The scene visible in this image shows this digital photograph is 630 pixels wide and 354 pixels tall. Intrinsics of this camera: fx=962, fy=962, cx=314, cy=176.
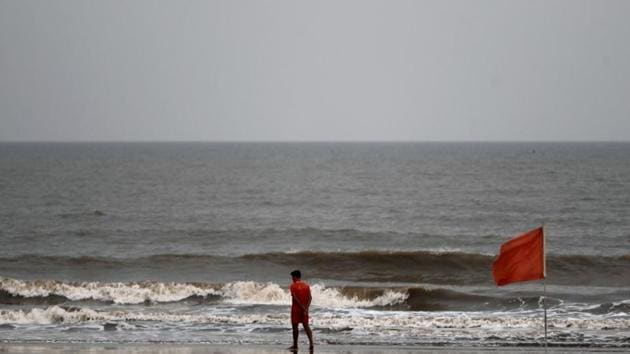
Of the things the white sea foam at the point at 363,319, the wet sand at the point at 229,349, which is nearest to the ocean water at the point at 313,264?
the white sea foam at the point at 363,319

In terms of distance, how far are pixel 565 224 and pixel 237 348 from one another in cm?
3309

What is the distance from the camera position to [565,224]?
156 ft

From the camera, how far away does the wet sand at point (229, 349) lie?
55.9ft

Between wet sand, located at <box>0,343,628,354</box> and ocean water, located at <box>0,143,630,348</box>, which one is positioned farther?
ocean water, located at <box>0,143,630,348</box>

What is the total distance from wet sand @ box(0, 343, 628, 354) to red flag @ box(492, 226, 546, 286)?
336 centimetres

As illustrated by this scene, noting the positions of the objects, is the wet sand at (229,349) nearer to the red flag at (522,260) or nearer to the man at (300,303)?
the man at (300,303)

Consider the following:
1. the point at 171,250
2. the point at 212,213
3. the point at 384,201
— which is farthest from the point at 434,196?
the point at 171,250

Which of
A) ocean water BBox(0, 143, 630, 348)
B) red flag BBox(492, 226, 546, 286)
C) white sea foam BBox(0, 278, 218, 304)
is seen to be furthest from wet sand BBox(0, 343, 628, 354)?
white sea foam BBox(0, 278, 218, 304)

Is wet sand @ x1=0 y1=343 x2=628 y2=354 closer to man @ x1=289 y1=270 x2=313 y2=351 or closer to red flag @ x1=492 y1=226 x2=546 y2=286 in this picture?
man @ x1=289 y1=270 x2=313 y2=351

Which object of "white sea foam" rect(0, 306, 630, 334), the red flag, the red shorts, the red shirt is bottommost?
"white sea foam" rect(0, 306, 630, 334)

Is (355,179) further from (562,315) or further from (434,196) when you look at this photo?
(562,315)

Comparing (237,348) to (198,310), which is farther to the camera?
(198,310)

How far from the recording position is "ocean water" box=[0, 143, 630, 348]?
21.0 meters

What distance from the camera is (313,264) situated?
1355 inches
